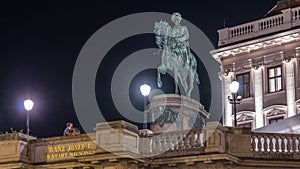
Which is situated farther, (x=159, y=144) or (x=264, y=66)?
(x=264, y=66)

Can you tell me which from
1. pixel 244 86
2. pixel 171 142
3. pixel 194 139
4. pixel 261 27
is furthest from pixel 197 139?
pixel 261 27

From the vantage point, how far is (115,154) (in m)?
25.4

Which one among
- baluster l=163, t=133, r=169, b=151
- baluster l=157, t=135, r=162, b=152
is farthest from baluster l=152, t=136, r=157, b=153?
baluster l=163, t=133, r=169, b=151

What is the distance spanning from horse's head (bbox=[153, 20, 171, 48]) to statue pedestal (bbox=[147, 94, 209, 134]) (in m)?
9.84

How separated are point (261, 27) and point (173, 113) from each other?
12.9 m

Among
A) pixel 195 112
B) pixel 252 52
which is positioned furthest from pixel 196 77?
pixel 195 112

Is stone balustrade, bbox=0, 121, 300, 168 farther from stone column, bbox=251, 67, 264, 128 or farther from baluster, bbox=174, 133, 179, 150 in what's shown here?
stone column, bbox=251, 67, 264, 128

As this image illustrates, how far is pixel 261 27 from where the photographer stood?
52594 millimetres

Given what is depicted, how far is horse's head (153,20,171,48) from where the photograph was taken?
53.2 metres

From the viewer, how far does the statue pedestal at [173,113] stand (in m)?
41.9

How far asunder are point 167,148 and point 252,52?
27292 mm

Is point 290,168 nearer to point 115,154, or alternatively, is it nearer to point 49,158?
point 115,154

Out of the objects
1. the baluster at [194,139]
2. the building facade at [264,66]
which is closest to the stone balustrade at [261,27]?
the building facade at [264,66]

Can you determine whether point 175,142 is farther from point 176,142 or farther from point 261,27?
point 261,27
